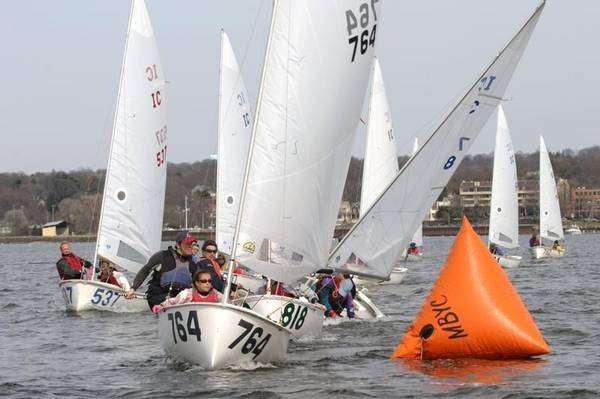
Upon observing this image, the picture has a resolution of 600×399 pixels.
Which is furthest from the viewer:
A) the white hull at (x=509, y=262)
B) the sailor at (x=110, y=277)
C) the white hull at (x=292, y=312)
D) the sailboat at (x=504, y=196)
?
the sailboat at (x=504, y=196)

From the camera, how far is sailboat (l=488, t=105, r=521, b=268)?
148 feet

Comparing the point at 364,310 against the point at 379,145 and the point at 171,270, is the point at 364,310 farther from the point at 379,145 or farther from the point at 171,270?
the point at 379,145

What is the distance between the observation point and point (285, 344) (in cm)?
1379

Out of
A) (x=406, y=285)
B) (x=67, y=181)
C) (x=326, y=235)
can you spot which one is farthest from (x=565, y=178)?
(x=326, y=235)

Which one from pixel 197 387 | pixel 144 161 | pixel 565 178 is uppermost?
pixel 565 178

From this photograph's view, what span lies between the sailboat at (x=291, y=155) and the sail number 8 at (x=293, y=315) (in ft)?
5.10

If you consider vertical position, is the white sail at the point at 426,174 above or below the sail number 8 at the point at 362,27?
below

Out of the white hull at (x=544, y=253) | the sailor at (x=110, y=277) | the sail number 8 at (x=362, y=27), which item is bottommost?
the sailor at (x=110, y=277)

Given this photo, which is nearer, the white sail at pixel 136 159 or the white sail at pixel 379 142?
the white sail at pixel 136 159

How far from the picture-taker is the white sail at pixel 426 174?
17.2 meters

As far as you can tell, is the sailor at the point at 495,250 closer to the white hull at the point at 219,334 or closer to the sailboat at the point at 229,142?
the sailboat at the point at 229,142

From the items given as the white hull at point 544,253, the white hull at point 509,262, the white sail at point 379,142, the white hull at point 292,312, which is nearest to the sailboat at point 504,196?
the white hull at point 509,262

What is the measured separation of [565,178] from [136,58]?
15909 cm

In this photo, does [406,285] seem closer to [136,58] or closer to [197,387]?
[136,58]
